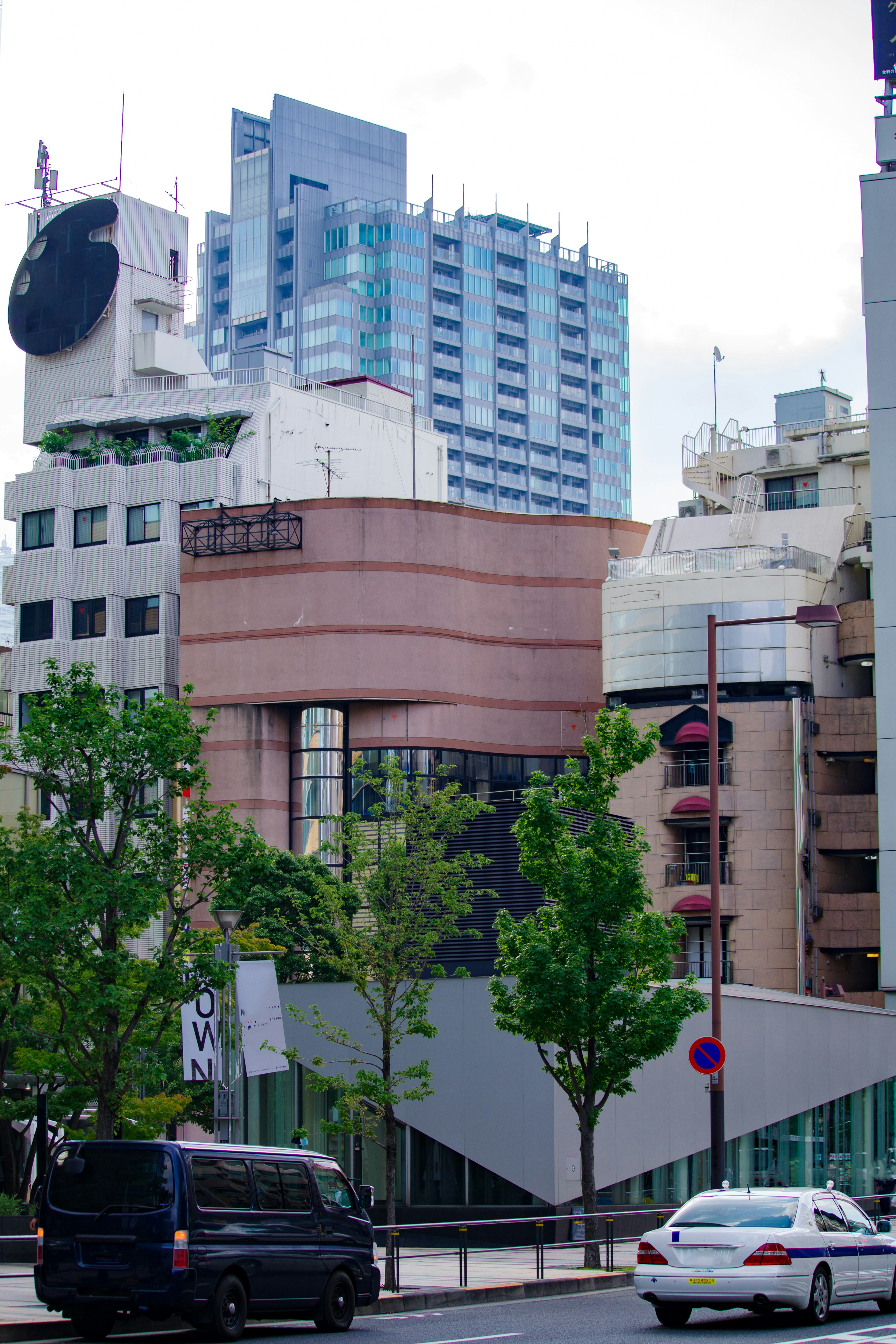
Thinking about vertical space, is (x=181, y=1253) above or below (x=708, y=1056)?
below

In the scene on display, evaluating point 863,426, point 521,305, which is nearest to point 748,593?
point 863,426

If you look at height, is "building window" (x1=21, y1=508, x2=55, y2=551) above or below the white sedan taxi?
above

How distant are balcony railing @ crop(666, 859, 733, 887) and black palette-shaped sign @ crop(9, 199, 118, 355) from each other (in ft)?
141

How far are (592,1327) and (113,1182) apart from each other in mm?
5365

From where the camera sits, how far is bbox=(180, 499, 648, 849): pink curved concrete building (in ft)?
245

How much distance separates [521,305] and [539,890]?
14383 cm

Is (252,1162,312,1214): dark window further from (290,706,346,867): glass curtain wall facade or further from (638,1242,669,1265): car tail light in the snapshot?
(290,706,346,867): glass curtain wall facade

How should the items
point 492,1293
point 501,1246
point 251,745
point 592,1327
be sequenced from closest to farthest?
point 592,1327
point 492,1293
point 501,1246
point 251,745

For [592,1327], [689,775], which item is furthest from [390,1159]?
[689,775]

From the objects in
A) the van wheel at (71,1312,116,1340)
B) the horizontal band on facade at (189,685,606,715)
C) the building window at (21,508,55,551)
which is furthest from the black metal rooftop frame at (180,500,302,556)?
the van wheel at (71,1312,116,1340)

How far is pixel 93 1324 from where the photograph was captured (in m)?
16.6

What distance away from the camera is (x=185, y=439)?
84625mm

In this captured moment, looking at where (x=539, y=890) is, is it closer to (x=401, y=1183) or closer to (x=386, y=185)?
(x=401, y=1183)

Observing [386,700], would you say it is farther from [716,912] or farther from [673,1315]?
[673,1315]
